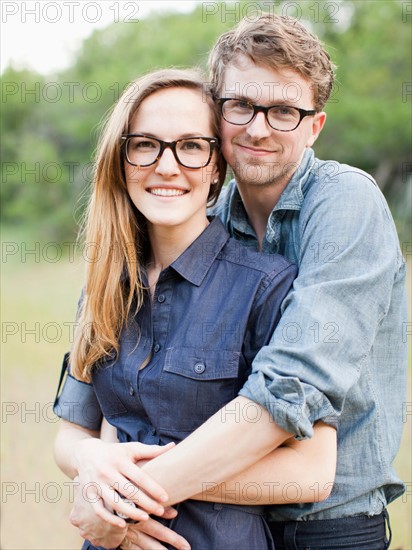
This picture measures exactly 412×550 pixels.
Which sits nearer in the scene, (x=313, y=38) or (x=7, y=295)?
(x=313, y=38)

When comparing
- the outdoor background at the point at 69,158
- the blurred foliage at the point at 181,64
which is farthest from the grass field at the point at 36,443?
the blurred foliage at the point at 181,64

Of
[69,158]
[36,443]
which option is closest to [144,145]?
[36,443]

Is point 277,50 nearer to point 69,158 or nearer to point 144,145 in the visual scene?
point 144,145

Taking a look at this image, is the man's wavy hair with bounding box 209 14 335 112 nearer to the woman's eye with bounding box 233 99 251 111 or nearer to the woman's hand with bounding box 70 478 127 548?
the woman's eye with bounding box 233 99 251 111

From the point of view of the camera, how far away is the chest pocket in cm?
195

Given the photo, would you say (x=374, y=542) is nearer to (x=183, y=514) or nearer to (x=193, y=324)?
(x=183, y=514)

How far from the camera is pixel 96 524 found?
1966 millimetres

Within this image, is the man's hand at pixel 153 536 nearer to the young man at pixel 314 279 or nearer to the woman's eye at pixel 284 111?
the young man at pixel 314 279

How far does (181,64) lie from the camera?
16.1 metres

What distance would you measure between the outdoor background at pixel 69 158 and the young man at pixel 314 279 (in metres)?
0.22

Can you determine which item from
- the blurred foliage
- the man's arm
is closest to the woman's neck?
the man's arm

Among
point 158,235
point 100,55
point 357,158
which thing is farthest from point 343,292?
point 100,55

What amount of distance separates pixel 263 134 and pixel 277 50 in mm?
250

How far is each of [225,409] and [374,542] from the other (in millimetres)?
610
